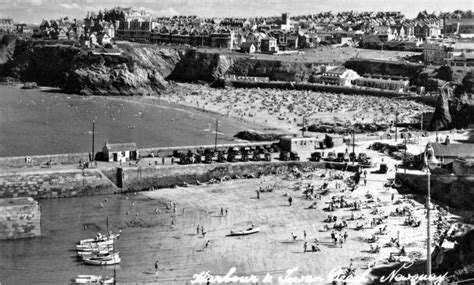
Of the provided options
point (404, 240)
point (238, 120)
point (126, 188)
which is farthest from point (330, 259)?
point (238, 120)

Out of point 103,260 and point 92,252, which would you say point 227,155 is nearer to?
point 92,252

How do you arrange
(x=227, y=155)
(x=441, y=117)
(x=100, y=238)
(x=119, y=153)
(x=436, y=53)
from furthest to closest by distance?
1. (x=436, y=53)
2. (x=441, y=117)
3. (x=227, y=155)
4. (x=119, y=153)
5. (x=100, y=238)

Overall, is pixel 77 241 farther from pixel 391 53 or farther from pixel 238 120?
pixel 391 53

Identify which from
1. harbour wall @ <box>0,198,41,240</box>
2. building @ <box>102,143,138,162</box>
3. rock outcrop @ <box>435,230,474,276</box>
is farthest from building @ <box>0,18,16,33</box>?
rock outcrop @ <box>435,230,474,276</box>

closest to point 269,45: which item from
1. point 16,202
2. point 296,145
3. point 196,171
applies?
point 296,145

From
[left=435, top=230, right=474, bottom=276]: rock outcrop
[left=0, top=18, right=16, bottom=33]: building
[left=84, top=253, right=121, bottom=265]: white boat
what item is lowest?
[left=84, top=253, right=121, bottom=265]: white boat

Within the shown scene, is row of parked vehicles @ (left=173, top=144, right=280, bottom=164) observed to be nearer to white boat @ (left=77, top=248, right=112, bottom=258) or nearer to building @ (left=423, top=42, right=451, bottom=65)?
white boat @ (left=77, top=248, right=112, bottom=258)

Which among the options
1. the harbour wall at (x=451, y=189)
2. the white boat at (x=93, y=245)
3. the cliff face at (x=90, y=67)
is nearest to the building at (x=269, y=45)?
the cliff face at (x=90, y=67)
